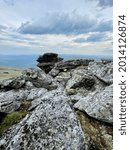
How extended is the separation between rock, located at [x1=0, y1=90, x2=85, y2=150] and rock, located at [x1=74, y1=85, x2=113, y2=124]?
6.32 ft

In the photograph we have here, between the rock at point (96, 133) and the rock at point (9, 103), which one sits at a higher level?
the rock at point (9, 103)

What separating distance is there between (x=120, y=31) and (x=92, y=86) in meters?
17.7

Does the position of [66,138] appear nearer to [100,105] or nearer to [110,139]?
[110,139]

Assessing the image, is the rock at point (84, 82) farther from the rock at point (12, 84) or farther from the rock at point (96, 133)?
the rock at point (96, 133)

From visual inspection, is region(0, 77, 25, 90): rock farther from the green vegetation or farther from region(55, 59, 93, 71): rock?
region(55, 59, 93, 71): rock

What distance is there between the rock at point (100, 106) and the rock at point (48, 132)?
193 centimetres

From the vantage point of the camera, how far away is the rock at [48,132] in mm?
10547

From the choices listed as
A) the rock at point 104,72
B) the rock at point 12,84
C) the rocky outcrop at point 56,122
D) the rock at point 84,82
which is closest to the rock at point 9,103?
the rocky outcrop at point 56,122

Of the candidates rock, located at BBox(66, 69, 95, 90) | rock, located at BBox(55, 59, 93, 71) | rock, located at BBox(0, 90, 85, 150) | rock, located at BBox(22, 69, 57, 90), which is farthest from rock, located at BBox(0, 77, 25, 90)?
rock, located at BBox(55, 59, 93, 71)

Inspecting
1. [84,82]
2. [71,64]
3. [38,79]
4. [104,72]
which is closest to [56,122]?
[38,79]

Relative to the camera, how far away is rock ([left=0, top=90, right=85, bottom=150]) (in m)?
10.5

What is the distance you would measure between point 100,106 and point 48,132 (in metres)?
4.08

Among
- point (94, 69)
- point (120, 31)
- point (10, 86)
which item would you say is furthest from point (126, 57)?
point (94, 69)

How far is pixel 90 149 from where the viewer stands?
11156 mm
